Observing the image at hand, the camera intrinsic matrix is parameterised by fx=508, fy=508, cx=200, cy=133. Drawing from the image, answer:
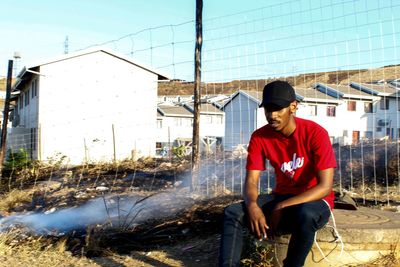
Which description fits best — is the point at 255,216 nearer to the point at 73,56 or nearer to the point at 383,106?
the point at 73,56

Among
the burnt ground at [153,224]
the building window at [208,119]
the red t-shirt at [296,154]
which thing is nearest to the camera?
the red t-shirt at [296,154]

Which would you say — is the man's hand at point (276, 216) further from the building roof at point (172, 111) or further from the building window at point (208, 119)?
the building roof at point (172, 111)

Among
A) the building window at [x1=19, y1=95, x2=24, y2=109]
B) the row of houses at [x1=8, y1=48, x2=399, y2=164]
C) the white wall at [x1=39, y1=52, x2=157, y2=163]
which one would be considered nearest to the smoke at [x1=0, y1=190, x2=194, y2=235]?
the row of houses at [x1=8, y1=48, x2=399, y2=164]

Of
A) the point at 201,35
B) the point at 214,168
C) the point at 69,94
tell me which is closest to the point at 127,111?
the point at 69,94

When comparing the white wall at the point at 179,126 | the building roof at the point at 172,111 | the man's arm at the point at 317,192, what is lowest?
the man's arm at the point at 317,192

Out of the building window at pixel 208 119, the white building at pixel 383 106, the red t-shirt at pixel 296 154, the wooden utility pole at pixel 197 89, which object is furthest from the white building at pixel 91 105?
the red t-shirt at pixel 296 154

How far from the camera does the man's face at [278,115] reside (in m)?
3.45

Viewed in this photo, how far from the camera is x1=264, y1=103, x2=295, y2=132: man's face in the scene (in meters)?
3.45

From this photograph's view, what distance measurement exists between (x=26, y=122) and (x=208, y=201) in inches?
899

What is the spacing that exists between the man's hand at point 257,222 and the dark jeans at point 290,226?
0.09 m

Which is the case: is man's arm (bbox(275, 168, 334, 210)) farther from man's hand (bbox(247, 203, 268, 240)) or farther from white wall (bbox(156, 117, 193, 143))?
white wall (bbox(156, 117, 193, 143))

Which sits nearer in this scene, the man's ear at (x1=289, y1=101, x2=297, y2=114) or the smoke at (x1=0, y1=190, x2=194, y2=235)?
the man's ear at (x1=289, y1=101, x2=297, y2=114)

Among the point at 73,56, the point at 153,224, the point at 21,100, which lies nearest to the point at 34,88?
the point at 73,56

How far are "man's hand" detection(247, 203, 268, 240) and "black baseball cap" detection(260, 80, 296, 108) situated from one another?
0.72 metres
